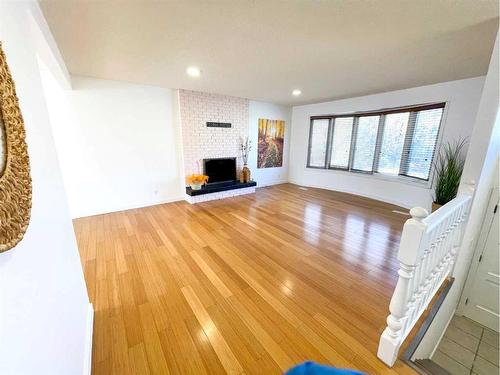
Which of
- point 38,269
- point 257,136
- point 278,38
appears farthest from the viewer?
point 257,136

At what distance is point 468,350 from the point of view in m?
1.94

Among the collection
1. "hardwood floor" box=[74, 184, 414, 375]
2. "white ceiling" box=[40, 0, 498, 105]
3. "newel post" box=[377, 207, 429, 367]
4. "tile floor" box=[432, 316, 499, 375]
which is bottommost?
"tile floor" box=[432, 316, 499, 375]

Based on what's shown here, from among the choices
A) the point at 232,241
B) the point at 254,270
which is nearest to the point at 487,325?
the point at 254,270

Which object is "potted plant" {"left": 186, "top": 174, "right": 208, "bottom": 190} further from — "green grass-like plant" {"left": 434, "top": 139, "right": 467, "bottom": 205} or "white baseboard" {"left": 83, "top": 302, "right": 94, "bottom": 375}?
"green grass-like plant" {"left": 434, "top": 139, "right": 467, "bottom": 205}

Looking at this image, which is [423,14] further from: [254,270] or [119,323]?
[119,323]

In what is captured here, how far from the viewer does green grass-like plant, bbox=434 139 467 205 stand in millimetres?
3094

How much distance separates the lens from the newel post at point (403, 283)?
3.76ft

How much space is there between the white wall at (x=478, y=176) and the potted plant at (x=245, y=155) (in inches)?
159

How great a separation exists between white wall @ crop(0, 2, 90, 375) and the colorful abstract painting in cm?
501

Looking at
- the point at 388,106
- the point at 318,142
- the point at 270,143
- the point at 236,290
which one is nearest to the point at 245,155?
the point at 270,143

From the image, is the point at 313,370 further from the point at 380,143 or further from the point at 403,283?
the point at 380,143

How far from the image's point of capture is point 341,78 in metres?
3.29

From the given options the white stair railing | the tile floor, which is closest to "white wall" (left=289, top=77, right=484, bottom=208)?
the tile floor

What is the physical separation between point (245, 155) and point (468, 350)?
489 centimetres
